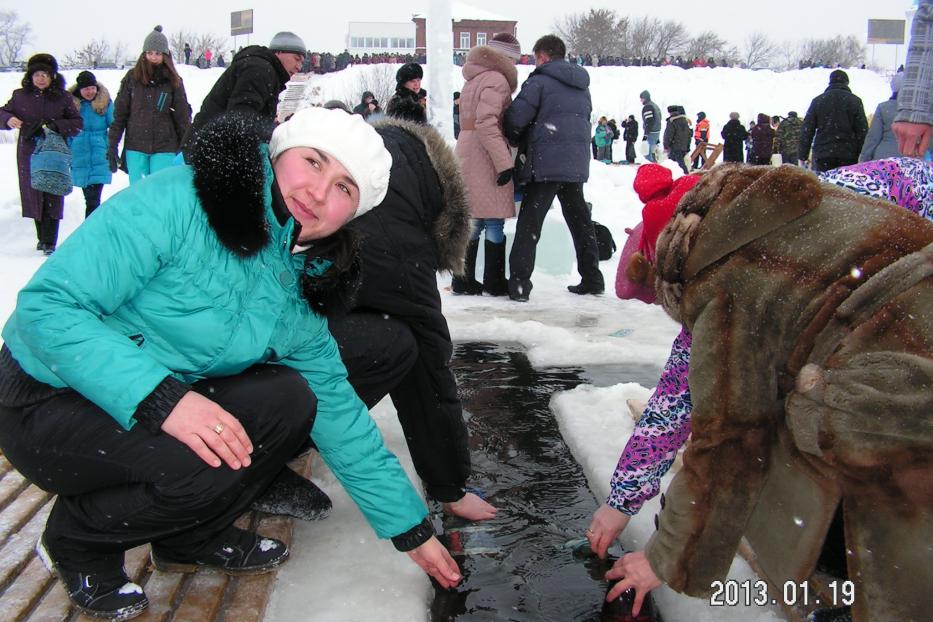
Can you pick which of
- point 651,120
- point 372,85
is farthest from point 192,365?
point 372,85

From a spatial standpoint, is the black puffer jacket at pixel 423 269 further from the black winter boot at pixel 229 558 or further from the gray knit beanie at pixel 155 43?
the gray knit beanie at pixel 155 43

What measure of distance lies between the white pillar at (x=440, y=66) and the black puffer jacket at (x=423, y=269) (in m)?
4.89

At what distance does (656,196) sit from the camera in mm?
1716

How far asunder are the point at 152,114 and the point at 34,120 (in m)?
1.23

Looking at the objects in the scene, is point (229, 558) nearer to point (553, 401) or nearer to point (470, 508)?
point (470, 508)

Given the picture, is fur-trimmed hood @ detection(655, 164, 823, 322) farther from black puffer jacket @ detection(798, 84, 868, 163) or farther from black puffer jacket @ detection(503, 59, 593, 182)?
black puffer jacket @ detection(798, 84, 868, 163)

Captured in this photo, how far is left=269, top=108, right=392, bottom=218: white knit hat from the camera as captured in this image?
1773mm

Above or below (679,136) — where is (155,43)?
above

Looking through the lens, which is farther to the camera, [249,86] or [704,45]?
[704,45]

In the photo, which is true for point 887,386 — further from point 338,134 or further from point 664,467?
point 338,134

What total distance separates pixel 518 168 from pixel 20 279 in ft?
12.4

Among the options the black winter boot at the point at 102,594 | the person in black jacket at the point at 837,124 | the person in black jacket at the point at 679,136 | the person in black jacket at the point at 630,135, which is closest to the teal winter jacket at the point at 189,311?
the black winter boot at the point at 102,594

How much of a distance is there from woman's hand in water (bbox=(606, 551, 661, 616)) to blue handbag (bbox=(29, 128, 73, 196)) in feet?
20.7

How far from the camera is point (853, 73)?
39438 mm
